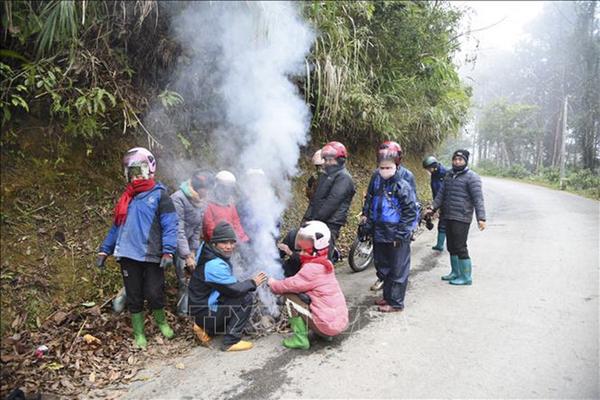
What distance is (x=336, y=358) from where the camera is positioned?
12.0 ft

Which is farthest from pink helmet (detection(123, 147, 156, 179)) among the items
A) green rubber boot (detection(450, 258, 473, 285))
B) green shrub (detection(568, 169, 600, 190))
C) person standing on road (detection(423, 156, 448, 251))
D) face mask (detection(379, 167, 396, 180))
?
green shrub (detection(568, 169, 600, 190))

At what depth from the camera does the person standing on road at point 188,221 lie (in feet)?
14.1

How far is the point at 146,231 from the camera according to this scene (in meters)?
3.78

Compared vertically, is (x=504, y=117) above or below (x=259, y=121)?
above

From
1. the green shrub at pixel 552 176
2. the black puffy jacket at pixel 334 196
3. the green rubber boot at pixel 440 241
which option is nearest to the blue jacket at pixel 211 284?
the black puffy jacket at pixel 334 196

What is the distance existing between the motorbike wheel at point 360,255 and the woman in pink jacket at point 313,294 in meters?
2.41

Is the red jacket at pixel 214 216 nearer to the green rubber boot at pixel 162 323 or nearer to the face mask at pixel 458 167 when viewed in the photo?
the green rubber boot at pixel 162 323

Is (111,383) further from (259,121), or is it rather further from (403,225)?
(259,121)

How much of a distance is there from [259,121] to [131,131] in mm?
1835

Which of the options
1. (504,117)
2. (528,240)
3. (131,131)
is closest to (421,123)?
(528,240)

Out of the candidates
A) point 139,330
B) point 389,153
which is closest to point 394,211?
point 389,153

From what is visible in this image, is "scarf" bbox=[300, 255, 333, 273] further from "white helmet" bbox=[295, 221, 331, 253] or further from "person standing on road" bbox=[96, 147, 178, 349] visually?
"person standing on road" bbox=[96, 147, 178, 349]

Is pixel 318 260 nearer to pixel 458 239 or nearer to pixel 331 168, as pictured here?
pixel 331 168

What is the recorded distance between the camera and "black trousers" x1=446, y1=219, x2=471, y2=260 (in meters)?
5.55
